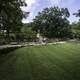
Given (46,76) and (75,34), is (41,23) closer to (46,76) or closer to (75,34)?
(75,34)

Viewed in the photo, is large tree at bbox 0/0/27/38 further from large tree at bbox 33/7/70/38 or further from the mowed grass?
large tree at bbox 33/7/70/38

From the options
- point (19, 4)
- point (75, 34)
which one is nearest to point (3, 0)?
point (19, 4)

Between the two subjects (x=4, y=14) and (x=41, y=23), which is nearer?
(x=4, y=14)

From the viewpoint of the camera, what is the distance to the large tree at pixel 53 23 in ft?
397

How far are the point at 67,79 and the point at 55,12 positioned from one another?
4605 inches

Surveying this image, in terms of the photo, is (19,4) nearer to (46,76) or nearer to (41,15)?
(46,76)

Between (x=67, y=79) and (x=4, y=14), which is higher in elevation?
(x=4, y=14)

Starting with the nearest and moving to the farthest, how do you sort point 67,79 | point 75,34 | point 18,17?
point 67,79 → point 18,17 → point 75,34

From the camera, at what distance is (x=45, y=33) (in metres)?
123

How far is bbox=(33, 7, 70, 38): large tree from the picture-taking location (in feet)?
397

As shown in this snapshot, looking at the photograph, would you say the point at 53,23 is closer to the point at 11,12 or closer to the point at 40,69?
the point at 11,12

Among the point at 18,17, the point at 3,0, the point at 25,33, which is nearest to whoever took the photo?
the point at 3,0

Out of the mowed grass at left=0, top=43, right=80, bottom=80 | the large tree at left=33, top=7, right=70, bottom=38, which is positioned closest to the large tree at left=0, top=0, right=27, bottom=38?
the mowed grass at left=0, top=43, right=80, bottom=80

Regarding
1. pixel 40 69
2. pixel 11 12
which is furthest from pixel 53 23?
pixel 40 69
